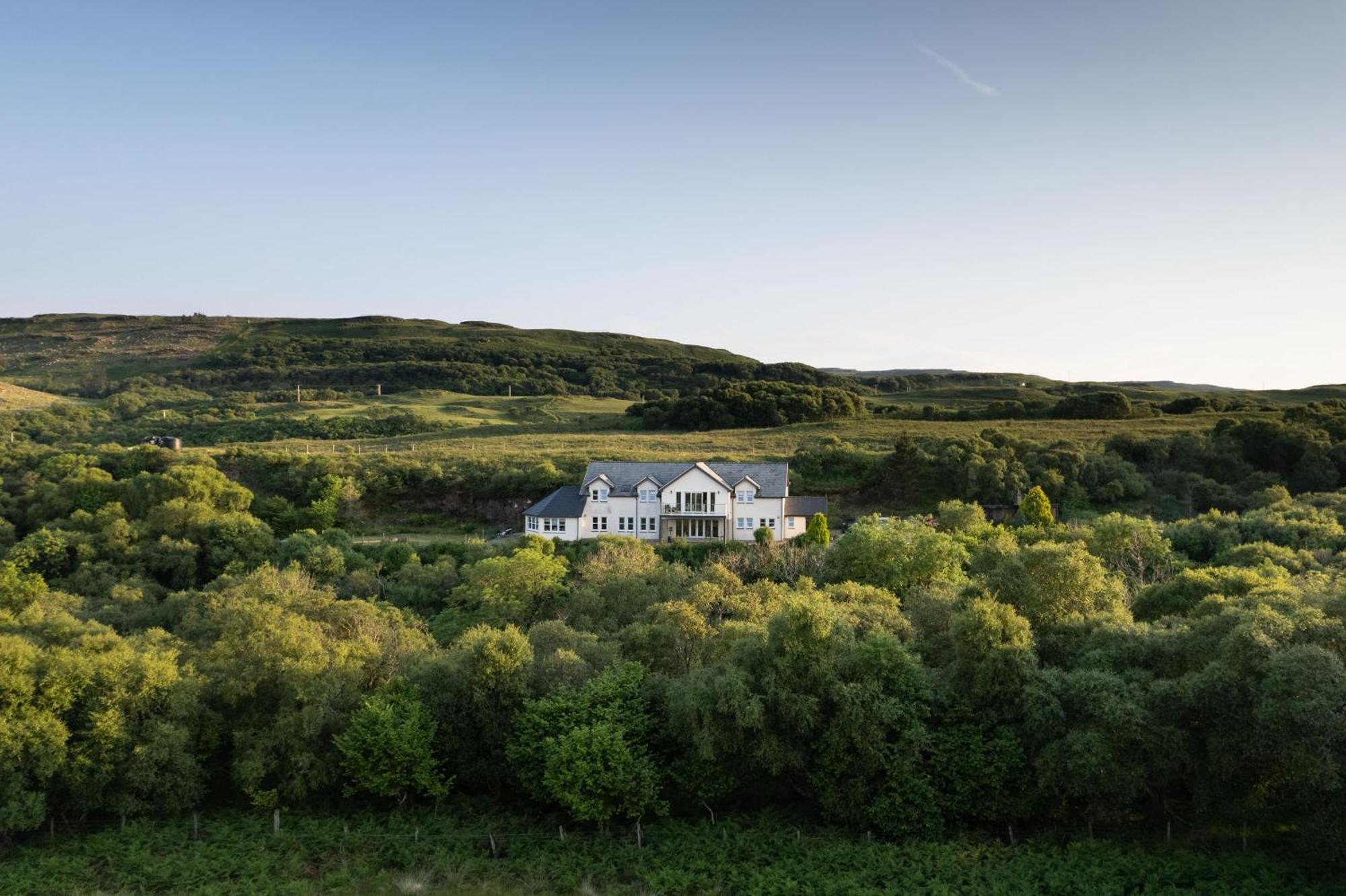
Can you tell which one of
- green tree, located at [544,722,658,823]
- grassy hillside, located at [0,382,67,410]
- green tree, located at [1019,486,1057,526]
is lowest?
green tree, located at [544,722,658,823]

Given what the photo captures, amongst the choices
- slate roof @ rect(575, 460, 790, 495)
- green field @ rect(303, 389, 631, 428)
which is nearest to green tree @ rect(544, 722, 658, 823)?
slate roof @ rect(575, 460, 790, 495)

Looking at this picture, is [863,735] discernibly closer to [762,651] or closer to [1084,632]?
[762,651]

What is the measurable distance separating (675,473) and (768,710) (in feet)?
102

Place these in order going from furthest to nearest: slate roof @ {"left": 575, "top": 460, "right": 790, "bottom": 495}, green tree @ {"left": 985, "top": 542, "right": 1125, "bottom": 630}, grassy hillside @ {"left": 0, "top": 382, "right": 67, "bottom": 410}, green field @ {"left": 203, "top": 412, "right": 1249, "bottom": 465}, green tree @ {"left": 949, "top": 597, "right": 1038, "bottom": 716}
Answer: grassy hillside @ {"left": 0, "top": 382, "right": 67, "bottom": 410} → green field @ {"left": 203, "top": 412, "right": 1249, "bottom": 465} → slate roof @ {"left": 575, "top": 460, "right": 790, "bottom": 495} → green tree @ {"left": 985, "top": 542, "right": 1125, "bottom": 630} → green tree @ {"left": 949, "top": 597, "right": 1038, "bottom": 716}

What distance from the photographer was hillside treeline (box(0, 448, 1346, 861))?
19500 millimetres

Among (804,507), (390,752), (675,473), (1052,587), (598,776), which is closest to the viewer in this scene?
(598,776)

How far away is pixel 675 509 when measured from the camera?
169 feet

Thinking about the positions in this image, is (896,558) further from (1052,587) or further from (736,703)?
(736,703)

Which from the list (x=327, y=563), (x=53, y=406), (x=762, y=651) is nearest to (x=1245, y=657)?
(x=762, y=651)

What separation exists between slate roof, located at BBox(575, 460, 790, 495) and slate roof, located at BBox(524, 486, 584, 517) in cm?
57

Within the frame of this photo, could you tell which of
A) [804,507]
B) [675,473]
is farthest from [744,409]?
[675,473]

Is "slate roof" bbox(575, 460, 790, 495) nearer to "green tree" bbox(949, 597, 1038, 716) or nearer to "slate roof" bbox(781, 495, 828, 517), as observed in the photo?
"slate roof" bbox(781, 495, 828, 517)

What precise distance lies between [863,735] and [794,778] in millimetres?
2887

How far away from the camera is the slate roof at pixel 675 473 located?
2039 inches
